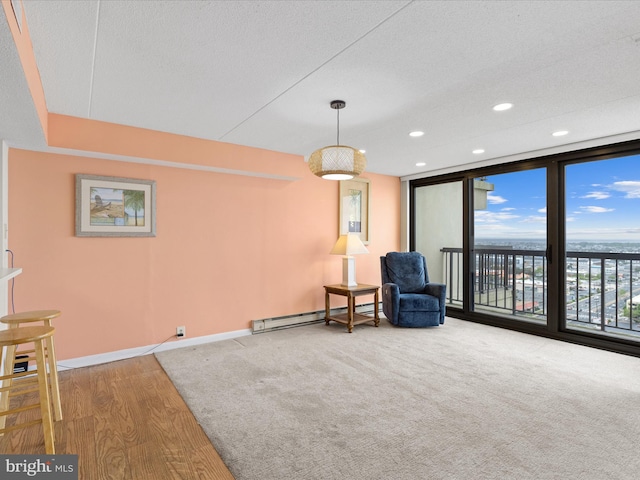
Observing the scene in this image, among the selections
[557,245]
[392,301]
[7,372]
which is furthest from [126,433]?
[557,245]

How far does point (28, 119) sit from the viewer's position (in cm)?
239

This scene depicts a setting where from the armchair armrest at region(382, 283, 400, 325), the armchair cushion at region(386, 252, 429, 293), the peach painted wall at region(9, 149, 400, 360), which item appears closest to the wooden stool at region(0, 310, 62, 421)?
the peach painted wall at region(9, 149, 400, 360)

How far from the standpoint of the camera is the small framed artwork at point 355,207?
5340 mm

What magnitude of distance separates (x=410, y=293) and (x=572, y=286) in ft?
6.87

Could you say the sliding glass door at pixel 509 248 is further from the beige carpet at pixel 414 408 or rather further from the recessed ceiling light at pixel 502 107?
the recessed ceiling light at pixel 502 107

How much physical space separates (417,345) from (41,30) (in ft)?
13.6

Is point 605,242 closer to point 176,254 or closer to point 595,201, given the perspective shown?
point 595,201

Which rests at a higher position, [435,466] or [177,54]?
[177,54]

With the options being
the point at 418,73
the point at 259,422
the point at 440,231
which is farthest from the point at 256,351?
the point at 440,231

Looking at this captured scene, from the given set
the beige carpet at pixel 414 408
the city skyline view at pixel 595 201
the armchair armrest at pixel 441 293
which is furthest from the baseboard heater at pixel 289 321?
the city skyline view at pixel 595 201

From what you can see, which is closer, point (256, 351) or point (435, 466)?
point (435, 466)

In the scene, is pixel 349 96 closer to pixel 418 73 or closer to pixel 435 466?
pixel 418 73

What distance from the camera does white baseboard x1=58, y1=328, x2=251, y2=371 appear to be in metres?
3.30

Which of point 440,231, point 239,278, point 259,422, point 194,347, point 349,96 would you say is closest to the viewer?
point 259,422
